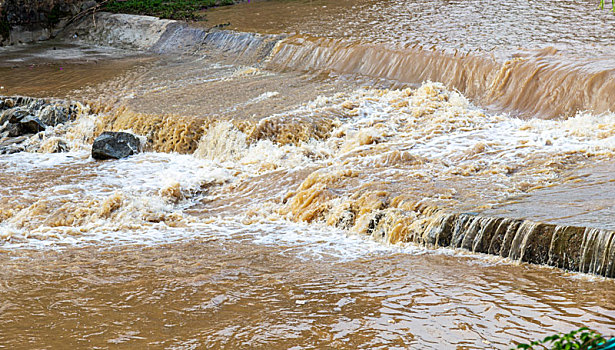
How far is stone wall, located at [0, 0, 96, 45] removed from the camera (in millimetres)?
18500

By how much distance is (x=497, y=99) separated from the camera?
33.6ft

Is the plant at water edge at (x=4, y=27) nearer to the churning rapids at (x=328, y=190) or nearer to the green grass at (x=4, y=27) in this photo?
the green grass at (x=4, y=27)

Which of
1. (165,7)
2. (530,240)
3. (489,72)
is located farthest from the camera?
(165,7)

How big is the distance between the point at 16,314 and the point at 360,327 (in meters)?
2.67

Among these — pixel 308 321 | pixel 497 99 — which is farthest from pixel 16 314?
pixel 497 99

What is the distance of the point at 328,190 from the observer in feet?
24.8

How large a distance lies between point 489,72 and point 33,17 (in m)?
13.8

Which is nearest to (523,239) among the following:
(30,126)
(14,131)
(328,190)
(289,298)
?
(289,298)

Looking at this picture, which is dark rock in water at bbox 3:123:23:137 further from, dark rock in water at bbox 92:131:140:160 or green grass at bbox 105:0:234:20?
green grass at bbox 105:0:234:20

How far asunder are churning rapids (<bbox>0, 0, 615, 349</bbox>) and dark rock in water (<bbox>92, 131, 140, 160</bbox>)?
0.20m

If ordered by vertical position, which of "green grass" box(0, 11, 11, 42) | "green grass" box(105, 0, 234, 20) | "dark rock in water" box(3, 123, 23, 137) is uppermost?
"green grass" box(105, 0, 234, 20)

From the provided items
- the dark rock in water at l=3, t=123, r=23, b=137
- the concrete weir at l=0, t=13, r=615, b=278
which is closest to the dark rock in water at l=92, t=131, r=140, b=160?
the dark rock in water at l=3, t=123, r=23, b=137

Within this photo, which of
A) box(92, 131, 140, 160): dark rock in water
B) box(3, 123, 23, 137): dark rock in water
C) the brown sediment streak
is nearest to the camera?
the brown sediment streak

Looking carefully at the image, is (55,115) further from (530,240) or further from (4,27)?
(530,240)
